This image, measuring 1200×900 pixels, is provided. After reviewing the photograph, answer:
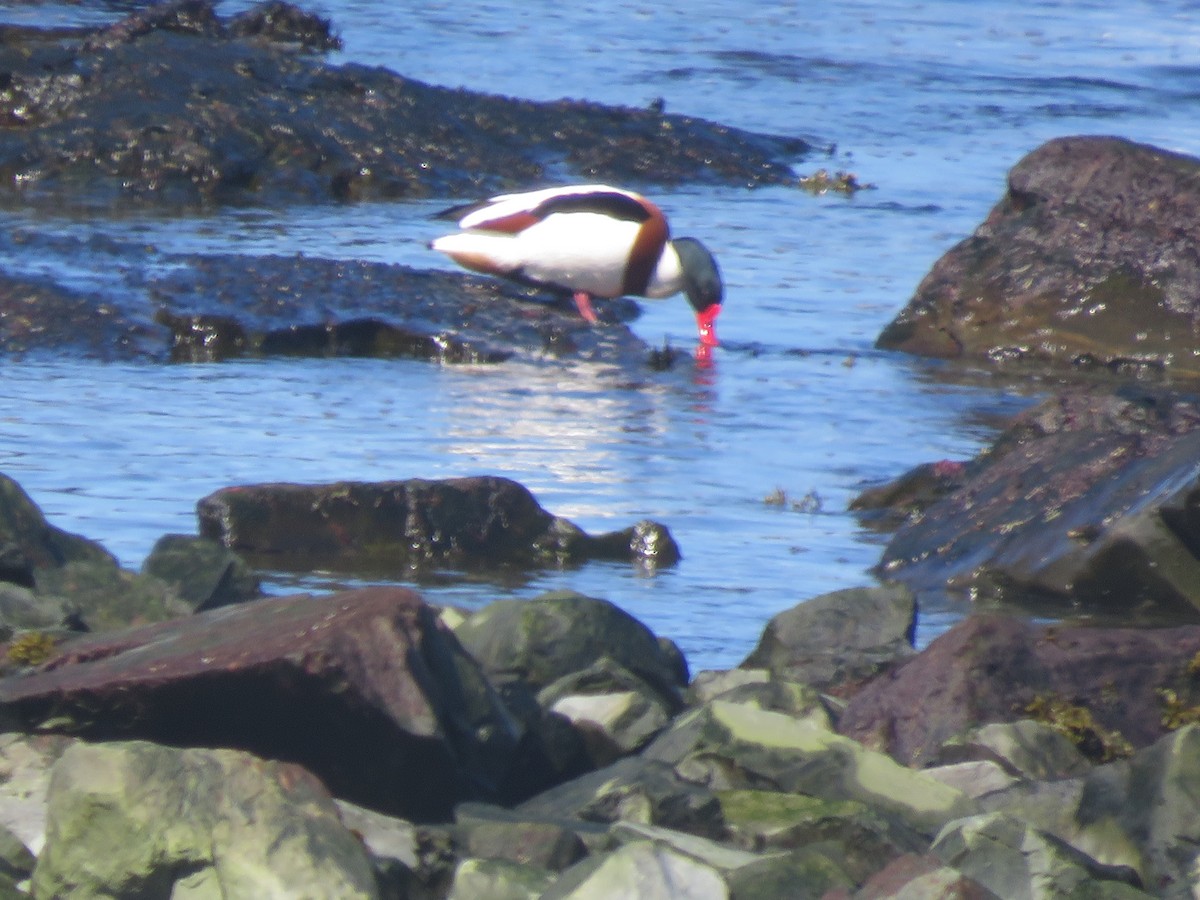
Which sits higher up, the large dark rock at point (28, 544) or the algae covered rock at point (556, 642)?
the large dark rock at point (28, 544)

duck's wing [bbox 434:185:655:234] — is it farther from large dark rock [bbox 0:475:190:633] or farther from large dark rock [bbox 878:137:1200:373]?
large dark rock [bbox 0:475:190:633]

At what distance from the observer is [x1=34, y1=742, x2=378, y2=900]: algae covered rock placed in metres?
3.49

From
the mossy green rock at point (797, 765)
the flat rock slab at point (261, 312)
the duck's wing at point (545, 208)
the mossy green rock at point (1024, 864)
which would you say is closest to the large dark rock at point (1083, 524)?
the mossy green rock at point (797, 765)

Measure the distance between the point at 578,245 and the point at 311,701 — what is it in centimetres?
747

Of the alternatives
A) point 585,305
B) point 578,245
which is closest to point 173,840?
point 585,305

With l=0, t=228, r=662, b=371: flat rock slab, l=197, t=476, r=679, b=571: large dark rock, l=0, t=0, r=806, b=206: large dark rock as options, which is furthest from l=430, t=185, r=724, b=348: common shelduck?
l=197, t=476, r=679, b=571: large dark rock

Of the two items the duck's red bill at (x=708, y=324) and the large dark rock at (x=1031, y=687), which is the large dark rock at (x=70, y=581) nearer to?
the large dark rock at (x=1031, y=687)

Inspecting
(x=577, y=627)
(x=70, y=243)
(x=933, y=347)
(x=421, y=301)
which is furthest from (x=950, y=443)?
(x=70, y=243)

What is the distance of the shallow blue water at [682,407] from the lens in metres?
6.61

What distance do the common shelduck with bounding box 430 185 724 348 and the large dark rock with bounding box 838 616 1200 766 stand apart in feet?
20.7

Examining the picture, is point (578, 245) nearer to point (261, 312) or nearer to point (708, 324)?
point (708, 324)

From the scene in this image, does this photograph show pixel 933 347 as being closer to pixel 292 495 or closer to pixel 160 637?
pixel 292 495

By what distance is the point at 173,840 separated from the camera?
3.51 m

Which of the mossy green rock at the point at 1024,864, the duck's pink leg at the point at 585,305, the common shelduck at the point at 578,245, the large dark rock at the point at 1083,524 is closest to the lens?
the mossy green rock at the point at 1024,864
